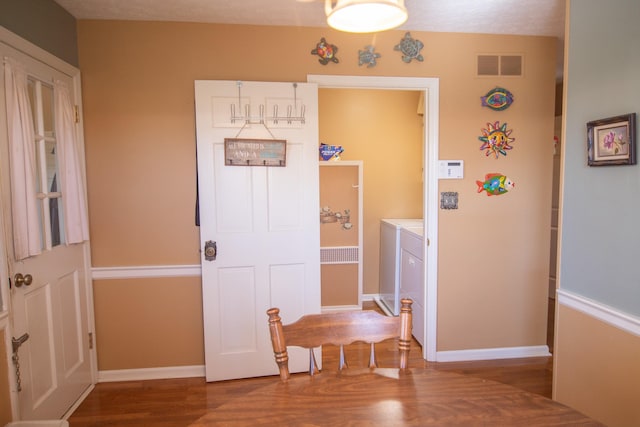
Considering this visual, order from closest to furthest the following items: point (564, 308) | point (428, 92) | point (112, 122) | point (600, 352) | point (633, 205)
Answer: point (633, 205), point (600, 352), point (564, 308), point (112, 122), point (428, 92)

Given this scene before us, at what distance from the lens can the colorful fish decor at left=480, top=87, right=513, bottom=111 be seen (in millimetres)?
2762

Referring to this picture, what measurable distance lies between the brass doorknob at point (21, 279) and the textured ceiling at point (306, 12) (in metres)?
1.58

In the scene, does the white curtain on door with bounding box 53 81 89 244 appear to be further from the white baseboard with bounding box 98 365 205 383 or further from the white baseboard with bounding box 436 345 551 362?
the white baseboard with bounding box 436 345 551 362

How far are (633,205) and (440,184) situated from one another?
1.27m

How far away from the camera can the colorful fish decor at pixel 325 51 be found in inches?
103

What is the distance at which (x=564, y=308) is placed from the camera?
6.57ft

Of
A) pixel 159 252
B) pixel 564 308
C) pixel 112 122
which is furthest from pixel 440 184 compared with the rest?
pixel 112 122

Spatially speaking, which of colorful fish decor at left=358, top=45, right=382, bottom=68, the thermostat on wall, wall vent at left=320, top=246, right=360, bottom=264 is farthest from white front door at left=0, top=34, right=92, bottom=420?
the thermostat on wall

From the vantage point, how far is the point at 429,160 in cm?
276

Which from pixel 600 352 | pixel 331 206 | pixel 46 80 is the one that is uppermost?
pixel 46 80

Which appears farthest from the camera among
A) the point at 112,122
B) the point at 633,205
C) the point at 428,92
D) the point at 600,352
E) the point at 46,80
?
the point at 428,92

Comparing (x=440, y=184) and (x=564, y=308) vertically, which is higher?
(x=440, y=184)

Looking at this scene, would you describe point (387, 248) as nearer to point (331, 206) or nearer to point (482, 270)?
point (331, 206)

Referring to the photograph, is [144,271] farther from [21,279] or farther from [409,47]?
[409,47]
